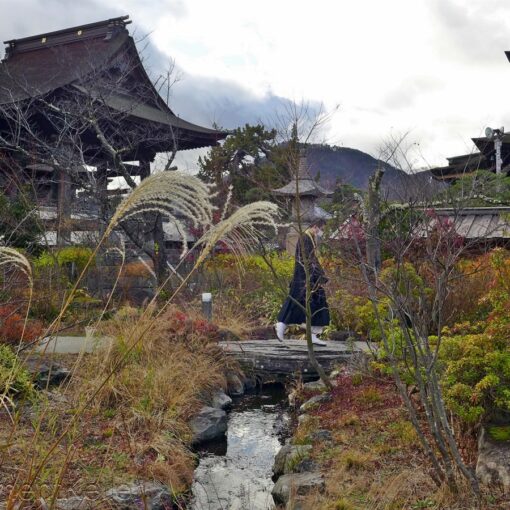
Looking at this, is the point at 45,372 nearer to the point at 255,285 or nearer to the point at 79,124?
the point at 255,285

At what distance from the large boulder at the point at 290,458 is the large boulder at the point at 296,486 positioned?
0.26 meters

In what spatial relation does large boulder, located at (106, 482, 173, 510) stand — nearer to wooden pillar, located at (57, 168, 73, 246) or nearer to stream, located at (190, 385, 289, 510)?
stream, located at (190, 385, 289, 510)

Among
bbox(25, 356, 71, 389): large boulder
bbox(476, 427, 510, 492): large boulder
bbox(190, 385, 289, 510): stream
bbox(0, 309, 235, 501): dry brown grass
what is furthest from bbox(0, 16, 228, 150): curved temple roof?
bbox(476, 427, 510, 492): large boulder

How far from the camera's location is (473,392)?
3.72 metres

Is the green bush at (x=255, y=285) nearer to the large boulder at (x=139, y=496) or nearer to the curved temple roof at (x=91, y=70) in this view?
the curved temple roof at (x=91, y=70)

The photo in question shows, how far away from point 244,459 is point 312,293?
85.9 inches

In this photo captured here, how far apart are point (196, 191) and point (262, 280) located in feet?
32.2

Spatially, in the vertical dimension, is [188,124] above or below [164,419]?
above

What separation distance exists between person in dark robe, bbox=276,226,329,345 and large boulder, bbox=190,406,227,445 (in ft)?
5.28

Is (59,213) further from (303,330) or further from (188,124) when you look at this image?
(303,330)

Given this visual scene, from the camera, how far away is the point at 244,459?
5270 mm

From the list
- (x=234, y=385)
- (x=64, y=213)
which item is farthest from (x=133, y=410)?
(x=64, y=213)

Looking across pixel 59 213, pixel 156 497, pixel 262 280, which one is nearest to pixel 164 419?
pixel 156 497

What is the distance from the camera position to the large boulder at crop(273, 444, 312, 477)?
450cm
